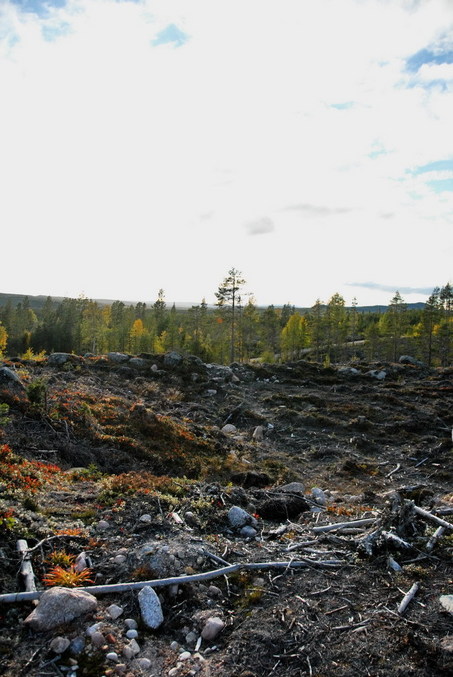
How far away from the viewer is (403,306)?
204 ft

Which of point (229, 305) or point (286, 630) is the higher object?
point (229, 305)

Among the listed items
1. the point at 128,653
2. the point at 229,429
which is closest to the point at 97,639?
the point at 128,653

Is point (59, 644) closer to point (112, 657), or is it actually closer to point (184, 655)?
point (112, 657)

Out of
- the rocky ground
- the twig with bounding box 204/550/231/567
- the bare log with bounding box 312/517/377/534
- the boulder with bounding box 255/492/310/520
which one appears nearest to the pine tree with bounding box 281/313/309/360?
the rocky ground

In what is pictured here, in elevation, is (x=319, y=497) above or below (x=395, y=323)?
below

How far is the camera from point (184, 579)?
496 cm

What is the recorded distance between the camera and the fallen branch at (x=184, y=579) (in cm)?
442

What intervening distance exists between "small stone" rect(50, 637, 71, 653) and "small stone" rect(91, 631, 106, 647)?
0.23 m

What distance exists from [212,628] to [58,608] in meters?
1.71

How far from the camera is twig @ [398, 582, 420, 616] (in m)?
4.40

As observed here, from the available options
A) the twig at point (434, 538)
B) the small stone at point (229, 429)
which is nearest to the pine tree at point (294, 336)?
the small stone at point (229, 429)

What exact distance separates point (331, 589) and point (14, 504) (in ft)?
16.6

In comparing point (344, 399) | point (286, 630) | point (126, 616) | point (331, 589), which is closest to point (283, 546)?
point (331, 589)

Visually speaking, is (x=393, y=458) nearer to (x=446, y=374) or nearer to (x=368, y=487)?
(x=368, y=487)
